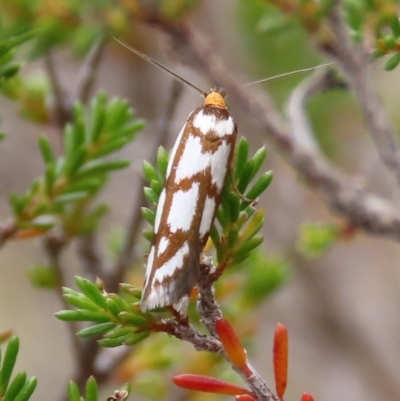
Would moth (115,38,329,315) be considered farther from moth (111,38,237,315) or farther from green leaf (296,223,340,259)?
green leaf (296,223,340,259)

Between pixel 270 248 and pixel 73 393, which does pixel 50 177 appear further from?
pixel 270 248

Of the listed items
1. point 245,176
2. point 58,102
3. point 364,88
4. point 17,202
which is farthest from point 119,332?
point 58,102

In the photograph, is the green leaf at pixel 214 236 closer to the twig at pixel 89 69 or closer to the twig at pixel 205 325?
the twig at pixel 205 325

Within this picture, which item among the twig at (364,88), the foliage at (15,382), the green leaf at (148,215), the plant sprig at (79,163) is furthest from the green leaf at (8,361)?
the twig at (364,88)

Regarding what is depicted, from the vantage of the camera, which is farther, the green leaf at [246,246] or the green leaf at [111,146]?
the green leaf at [111,146]

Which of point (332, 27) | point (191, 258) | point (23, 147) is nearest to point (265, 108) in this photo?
point (332, 27)

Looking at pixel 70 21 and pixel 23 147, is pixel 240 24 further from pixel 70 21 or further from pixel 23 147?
pixel 23 147
